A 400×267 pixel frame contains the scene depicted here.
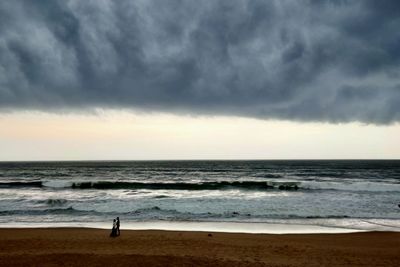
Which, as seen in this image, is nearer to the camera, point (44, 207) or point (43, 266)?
point (43, 266)

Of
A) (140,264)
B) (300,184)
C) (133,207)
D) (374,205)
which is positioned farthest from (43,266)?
(300,184)

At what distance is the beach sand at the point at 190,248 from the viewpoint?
36.4 feet

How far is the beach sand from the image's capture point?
1110 centimetres

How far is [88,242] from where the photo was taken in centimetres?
1416

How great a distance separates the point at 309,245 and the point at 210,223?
6983 millimetres

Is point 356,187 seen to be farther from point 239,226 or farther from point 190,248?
point 190,248

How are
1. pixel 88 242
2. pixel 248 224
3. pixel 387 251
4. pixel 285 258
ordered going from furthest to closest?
pixel 248 224
pixel 88 242
pixel 387 251
pixel 285 258

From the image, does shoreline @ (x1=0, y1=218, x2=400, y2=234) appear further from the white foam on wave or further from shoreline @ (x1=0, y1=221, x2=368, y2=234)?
the white foam on wave

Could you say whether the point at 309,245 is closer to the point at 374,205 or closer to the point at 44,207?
the point at 374,205

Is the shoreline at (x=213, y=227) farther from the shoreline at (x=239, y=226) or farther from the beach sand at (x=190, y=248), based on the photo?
the beach sand at (x=190, y=248)

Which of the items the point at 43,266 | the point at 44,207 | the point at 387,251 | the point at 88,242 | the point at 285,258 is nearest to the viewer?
the point at 43,266

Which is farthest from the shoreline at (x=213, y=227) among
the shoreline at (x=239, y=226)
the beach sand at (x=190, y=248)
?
the beach sand at (x=190, y=248)

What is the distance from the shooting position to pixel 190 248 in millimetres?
12969

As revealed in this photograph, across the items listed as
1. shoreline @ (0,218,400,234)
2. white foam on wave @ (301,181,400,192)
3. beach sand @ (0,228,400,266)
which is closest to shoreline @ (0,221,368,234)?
shoreline @ (0,218,400,234)
